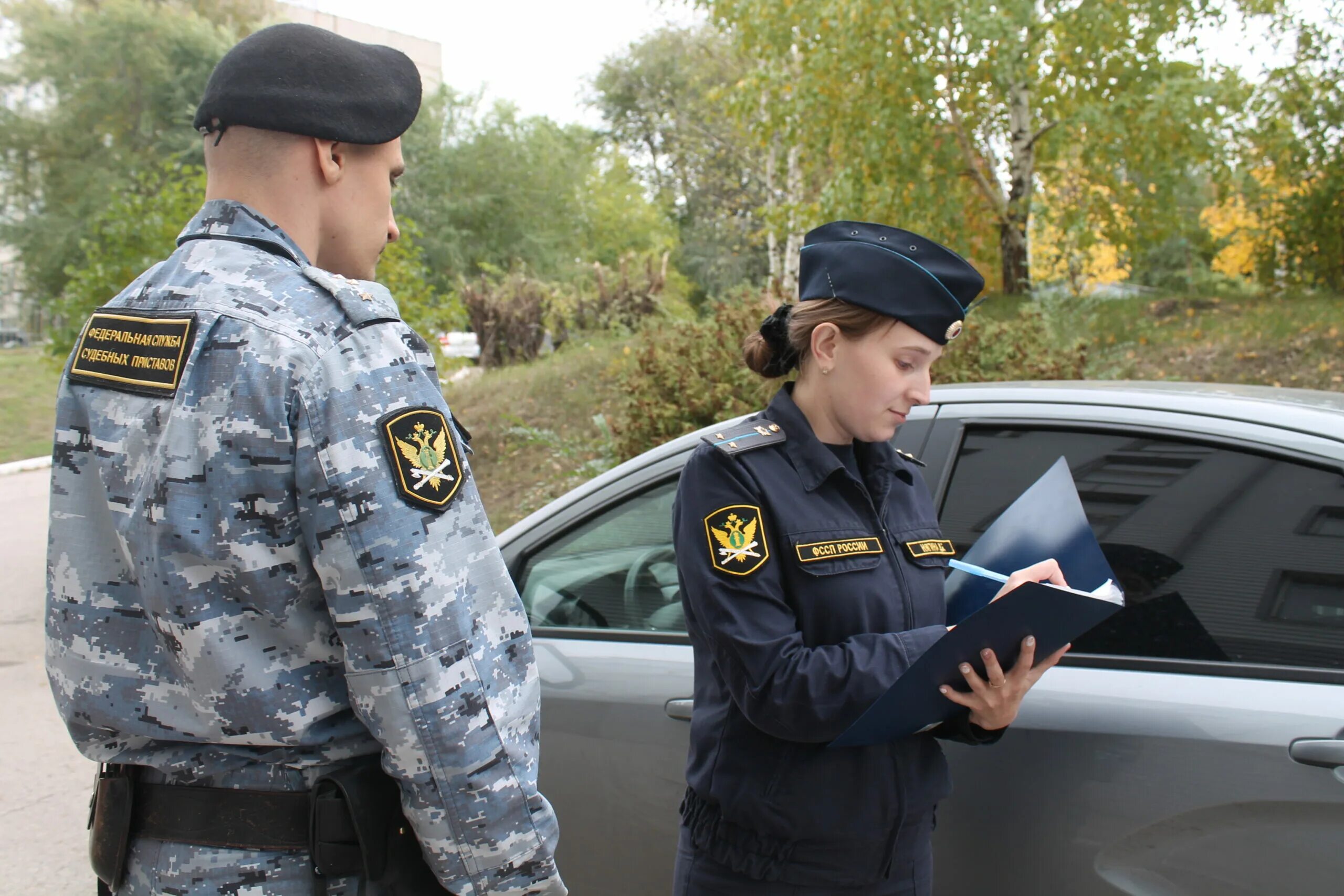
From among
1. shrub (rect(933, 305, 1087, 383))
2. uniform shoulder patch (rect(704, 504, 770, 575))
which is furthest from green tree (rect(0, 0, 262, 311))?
uniform shoulder patch (rect(704, 504, 770, 575))

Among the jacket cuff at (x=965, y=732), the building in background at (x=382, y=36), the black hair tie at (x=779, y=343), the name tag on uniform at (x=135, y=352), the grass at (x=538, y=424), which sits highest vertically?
the building in background at (x=382, y=36)

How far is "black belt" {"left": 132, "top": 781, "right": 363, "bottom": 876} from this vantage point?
128 cm

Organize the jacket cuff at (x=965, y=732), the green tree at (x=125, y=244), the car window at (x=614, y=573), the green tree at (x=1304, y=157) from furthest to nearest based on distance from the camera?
the green tree at (x=1304, y=157)
the green tree at (x=125, y=244)
the car window at (x=614, y=573)
the jacket cuff at (x=965, y=732)

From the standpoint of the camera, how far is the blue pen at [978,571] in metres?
1.63

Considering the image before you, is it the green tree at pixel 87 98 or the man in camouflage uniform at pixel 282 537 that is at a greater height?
the green tree at pixel 87 98

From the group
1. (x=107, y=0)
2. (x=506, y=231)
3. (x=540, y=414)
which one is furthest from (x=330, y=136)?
(x=506, y=231)

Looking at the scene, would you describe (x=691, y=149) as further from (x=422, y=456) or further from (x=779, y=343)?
(x=422, y=456)

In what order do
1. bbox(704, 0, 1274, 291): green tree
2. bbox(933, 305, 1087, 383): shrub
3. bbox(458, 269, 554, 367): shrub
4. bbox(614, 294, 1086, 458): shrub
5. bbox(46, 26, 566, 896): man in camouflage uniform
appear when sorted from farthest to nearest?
bbox(458, 269, 554, 367): shrub
bbox(704, 0, 1274, 291): green tree
bbox(614, 294, 1086, 458): shrub
bbox(933, 305, 1087, 383): shrub
bbox(46, 26, 566, 896): man in camouflage uniform

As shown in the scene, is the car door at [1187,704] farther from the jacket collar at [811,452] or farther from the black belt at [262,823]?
the black belt at [262,823]

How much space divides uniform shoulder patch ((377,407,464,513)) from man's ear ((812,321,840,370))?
0.72m

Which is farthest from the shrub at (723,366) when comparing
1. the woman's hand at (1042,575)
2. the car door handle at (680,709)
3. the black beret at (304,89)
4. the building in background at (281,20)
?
the black beret at (304,89)

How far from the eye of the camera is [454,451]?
128 centimetres

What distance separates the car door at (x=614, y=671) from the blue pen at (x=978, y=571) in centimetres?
55

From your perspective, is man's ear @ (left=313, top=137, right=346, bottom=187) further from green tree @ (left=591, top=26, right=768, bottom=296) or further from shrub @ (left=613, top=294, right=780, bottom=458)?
green tree @ (left=591, top=26, right=768, bottom=296)
